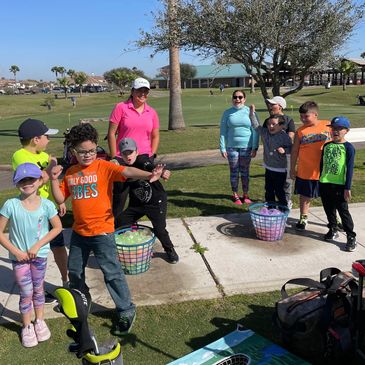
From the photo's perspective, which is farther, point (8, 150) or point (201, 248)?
point (8, 150)

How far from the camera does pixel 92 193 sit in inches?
137

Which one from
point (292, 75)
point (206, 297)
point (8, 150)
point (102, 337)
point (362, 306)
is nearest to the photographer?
point (362, 306)

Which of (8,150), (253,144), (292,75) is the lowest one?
(8,150)

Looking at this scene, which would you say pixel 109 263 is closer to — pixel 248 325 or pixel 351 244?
pixel 248 325

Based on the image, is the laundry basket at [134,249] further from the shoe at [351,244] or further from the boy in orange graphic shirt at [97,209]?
the shoe at [351,244]

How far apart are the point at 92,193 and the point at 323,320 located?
200cm

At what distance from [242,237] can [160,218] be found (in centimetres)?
131

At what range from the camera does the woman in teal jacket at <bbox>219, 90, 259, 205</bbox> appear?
6.54 metres

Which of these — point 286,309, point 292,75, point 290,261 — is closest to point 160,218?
point 290,261

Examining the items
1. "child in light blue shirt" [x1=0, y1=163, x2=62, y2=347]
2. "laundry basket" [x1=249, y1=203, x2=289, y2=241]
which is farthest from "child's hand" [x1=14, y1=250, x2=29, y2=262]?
"laundry basket" [x1=249, y1=203, x2=289, y2=241]

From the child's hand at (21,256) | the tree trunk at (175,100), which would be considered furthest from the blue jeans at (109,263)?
the tree trunk at (175,100)

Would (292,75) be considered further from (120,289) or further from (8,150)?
(8,150)

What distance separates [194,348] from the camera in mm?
3236

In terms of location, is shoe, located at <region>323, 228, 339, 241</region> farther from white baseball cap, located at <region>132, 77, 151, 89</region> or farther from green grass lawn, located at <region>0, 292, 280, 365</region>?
white baseball cap, located at <region>132, 77, 151, 89</region>
